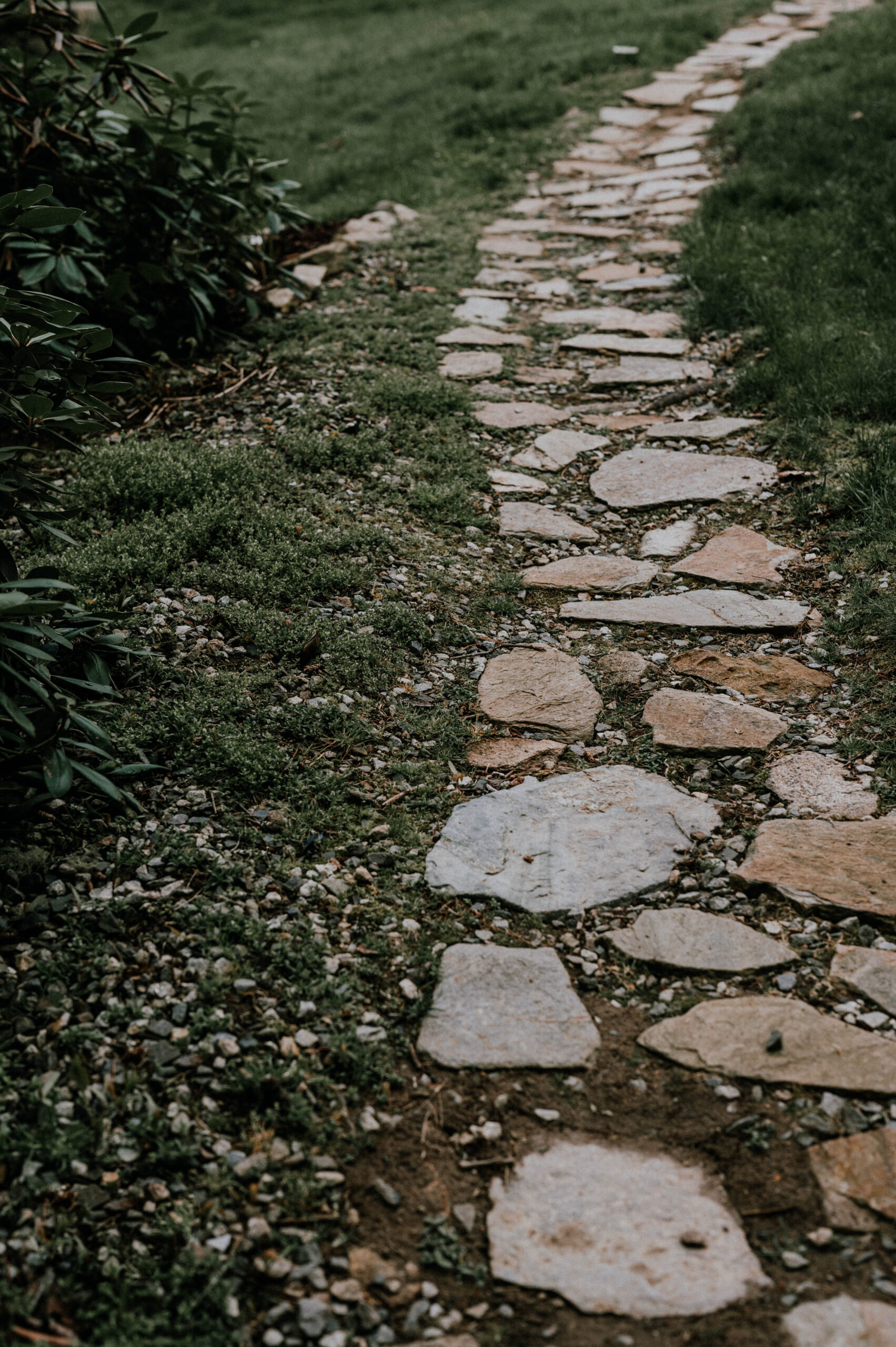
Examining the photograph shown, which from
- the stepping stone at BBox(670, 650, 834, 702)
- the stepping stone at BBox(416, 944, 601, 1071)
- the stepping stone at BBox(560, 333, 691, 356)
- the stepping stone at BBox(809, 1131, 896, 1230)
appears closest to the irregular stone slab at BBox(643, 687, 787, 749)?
the stepping stone at BBox(670, 650, 834, 702)

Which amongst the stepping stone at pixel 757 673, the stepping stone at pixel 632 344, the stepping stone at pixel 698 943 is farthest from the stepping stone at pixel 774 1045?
the stepping stone at pixel 632 344

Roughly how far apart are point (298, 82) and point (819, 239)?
6.91 m

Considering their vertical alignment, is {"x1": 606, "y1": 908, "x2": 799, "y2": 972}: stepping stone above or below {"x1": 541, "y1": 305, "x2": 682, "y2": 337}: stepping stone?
below

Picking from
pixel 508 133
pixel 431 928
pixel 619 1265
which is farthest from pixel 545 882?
pixel 508 133

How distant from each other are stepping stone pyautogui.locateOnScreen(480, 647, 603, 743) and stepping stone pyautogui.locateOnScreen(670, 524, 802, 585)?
0.70m

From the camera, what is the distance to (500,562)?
3.63 m

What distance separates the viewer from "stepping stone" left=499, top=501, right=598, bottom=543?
3.81 m

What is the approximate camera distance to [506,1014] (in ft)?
6.80

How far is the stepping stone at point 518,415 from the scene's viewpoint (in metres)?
4.51

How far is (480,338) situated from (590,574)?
2.19 m

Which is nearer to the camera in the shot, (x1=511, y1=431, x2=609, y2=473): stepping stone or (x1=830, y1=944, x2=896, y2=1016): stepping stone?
(x1=830, y1=944, x2=896, y2=1016): stepping stone

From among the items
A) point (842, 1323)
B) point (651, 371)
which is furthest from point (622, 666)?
point (651, 371)

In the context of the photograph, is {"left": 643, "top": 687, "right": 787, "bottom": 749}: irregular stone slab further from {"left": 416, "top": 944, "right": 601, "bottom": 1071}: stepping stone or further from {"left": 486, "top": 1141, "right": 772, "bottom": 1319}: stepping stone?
{"left": 486, "top": 1141, "right": 772, "bottom": 1319}: stepping stone

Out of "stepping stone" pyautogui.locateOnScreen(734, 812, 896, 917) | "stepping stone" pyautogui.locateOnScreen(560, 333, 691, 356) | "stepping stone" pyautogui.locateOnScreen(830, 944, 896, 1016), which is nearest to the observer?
"stepping stone" pyautogui.locateOnScreen(830, 944, 896, 1016)
